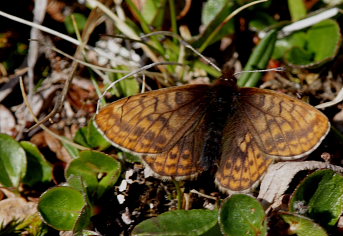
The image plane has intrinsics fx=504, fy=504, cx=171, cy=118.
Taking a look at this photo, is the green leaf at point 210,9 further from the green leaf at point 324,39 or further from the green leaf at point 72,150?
the green leaf at point 72,150

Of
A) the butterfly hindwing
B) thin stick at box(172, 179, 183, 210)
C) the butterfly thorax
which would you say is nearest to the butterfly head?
the butterfly thorax

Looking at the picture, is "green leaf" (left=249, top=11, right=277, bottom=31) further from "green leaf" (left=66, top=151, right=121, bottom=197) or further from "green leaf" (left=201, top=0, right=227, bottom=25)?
"green leaf" (left=66, top=151, right=121, bottom=197)

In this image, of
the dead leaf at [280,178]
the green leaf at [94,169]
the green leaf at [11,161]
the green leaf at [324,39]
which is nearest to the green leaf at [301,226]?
the dead leaf at [280,178]

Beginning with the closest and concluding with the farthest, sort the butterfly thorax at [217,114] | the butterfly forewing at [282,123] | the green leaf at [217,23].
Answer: the butterfly forewing at [282,123] → the butterfly thorax at [217,114] → the green leaf at [217,23]

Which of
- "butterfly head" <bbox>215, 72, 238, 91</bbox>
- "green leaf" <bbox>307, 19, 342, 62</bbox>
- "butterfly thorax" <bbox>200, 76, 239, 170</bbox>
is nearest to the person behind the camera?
"butterfly thorax" <bbox>200, 76, 239, 170</bbox>

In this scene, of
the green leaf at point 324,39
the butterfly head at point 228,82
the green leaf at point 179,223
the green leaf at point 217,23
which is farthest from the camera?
the green leaf at point 217,23

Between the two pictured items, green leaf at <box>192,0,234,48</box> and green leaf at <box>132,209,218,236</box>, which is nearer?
green leaf at <box>132,209,218,236</box>

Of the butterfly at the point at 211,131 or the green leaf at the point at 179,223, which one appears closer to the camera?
the green leaf at the point at 179,223

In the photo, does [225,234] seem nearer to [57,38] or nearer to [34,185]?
[34,185]

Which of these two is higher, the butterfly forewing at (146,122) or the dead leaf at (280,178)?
the butterfly forewing at (146,122)
